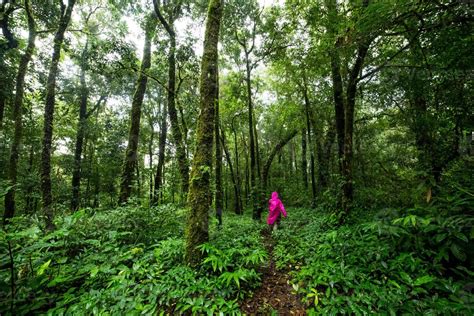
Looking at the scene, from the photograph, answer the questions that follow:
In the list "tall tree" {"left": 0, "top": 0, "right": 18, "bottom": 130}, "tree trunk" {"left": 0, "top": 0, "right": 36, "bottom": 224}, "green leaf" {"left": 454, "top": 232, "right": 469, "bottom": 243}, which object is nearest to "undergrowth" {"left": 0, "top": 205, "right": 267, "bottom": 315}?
"green leaf" {"left": 454, "top": 232, "right": 469, "bottom": 243}

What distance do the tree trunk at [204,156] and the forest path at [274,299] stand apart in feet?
3.65

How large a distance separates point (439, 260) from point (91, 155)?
830 inches

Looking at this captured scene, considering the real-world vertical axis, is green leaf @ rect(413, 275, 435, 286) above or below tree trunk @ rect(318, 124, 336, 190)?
below

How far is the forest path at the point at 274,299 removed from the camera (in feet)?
9.53

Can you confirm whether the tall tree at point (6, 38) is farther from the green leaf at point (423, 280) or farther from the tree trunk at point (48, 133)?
the green leaf at point (423, 280)

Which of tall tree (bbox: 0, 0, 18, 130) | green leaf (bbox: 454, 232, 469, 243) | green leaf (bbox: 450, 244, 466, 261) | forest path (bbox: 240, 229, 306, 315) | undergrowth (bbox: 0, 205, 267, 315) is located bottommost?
forest path (bbox: 240, 229, 306, 315)

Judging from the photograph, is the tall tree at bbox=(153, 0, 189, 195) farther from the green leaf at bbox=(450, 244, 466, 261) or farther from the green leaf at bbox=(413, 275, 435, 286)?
the green leaf at bbox=(450, 244, 466, 261)

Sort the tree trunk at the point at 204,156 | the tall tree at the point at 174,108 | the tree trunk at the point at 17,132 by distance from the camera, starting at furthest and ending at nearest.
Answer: the tree trunk at the point at 17,132
the tall tree at the point at 174,108
the tree trunk at the point at 204,156

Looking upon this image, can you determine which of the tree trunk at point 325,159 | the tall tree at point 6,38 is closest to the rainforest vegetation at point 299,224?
the tall tree at point 6,38

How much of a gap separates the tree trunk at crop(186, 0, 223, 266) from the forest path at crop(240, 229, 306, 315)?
1.11 m

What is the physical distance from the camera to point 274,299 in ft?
10.4

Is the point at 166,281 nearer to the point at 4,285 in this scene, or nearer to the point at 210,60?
the point at 4,285

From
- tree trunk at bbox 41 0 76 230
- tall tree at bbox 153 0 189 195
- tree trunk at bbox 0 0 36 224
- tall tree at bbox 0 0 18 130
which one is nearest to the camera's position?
tree trunk at bbox 41 0 76 230

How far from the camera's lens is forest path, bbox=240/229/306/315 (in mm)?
2906
